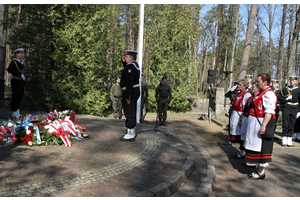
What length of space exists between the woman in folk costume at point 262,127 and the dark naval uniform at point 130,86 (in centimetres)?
269

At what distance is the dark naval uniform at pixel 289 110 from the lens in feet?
27.1

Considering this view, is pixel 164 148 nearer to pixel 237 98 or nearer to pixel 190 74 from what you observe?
pixel 237 98

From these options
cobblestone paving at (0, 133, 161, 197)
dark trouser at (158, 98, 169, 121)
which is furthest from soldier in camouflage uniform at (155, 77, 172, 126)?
cobblestone paving at (0, 133, 161, 197)

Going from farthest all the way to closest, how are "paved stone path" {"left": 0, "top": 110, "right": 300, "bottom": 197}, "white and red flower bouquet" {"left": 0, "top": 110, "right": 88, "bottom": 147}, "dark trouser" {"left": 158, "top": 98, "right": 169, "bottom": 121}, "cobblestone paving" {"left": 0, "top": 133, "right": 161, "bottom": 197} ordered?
"dark trouser" {"left": 158, "top": 98, "right": 169, "bottom": 121}
"white and red flower bouquet" {"left": 0, "top": 110, "right": 88, "bottom": 147}
"paved stone path" {"left": 0, "top": 110, "right": 300, "bottom": 197}
"cobblestone paving" {"left": 0, "top": 133, "right": 161, "bottom": 197}

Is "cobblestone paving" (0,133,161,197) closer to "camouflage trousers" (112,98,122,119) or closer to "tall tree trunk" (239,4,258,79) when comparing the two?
"camouflage trousers" (112,98,122,119)

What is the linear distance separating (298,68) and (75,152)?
53.6 meters

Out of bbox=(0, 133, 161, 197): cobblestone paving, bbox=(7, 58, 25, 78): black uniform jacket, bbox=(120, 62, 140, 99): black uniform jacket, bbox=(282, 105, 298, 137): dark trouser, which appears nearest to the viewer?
bbox=(0, 133, 161, 197): cobblestone paving

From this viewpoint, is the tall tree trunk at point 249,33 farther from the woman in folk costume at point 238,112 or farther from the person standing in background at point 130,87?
the person standing in background at point 130,87

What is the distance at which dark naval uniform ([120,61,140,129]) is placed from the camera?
5.59 metres

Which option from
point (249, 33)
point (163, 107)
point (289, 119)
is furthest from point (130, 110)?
point (249, 33)

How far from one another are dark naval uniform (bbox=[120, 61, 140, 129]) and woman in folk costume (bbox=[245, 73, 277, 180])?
8.82 feet

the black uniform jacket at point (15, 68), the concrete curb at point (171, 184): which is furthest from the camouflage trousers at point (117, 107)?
the concrete curb at point (171, 184)

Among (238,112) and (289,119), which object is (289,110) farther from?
(238,112)

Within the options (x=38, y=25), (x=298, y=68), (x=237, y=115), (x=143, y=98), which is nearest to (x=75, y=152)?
(x=237, y=115)
